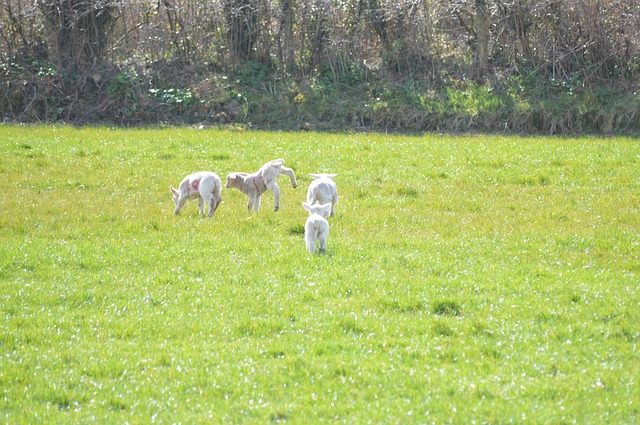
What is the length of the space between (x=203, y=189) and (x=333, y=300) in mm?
4625

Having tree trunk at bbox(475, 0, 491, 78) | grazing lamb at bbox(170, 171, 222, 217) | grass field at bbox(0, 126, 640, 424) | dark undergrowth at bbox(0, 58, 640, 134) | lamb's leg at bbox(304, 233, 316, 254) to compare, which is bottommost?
grass field at bbox(0, 126, 640, 424)

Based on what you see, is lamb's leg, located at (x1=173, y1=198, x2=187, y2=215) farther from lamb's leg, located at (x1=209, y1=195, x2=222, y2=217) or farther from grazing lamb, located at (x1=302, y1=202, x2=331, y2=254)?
grazing lamb, located at (x1=302, y1=202, x2=331, y2=254)

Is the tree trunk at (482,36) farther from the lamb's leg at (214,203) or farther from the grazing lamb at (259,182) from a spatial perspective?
the lamb's leg at (214,203)

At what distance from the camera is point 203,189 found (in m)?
13.1

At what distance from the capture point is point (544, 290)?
30.6 feet

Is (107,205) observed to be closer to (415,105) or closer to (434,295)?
(434,295)

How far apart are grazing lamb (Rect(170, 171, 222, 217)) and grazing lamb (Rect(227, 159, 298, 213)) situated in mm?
383

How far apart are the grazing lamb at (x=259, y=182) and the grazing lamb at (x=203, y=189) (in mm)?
383

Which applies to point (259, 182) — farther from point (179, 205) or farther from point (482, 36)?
point (482, 36)

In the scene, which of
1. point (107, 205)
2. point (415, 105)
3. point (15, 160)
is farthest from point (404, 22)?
point (107, 205)

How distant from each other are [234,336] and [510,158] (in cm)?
1116

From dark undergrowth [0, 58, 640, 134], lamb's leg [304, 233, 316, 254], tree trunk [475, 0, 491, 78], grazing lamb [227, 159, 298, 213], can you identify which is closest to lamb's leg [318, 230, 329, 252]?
lamb's leg [304, 233, 316, 254]

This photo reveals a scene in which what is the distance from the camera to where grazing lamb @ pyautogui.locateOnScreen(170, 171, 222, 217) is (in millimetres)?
13047

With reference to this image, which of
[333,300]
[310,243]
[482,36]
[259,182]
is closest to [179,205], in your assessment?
[259,182]
